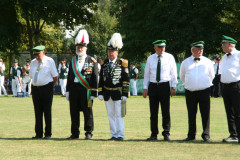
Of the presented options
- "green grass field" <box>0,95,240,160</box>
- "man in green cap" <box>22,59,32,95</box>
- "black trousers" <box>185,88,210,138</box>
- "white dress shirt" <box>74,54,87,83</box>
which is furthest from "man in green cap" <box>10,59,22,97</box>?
"black trousers" <box>185,88,210,138</box>

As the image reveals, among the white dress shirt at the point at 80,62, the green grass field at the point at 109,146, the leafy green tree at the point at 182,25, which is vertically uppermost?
the leafy green tree at the point at 182,25

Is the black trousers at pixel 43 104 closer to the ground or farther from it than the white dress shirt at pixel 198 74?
closer to the ground

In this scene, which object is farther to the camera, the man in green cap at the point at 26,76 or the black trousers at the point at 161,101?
the man in green cap at the point at 26,76

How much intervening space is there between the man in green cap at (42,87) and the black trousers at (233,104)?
12.3 feet

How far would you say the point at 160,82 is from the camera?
1135cm

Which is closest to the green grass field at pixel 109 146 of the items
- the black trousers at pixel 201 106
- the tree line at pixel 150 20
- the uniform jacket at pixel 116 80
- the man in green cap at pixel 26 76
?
the black trousers at pixel 201 106

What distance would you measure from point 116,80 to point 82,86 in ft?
2.48

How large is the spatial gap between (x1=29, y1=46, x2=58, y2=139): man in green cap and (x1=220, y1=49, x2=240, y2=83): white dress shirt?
12.0 feet

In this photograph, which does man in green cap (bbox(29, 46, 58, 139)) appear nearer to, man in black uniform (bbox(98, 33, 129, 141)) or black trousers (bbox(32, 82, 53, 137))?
black trousers (bbox(32, 82, 53, 137))

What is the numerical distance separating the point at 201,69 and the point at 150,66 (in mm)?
1072

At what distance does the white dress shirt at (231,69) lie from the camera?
1105 centimetres

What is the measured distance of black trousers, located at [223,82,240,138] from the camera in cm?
1105

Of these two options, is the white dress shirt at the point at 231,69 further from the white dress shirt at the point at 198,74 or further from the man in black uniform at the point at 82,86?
the man in black uniform at the point at 82,86

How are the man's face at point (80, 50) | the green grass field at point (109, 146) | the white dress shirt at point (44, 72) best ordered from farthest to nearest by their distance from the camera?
the white dress shirt at point (44, 72) < the man's face at point (80, 50) < the green grass field at point (109, 146)
